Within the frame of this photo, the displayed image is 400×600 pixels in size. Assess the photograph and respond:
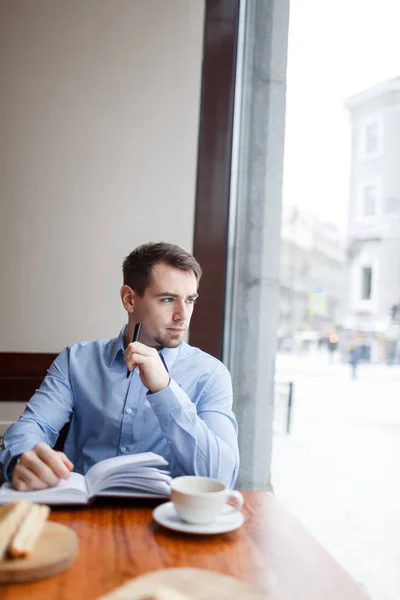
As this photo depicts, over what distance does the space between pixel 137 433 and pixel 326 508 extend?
82.8 inches

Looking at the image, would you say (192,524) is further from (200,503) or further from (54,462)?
(54,462)

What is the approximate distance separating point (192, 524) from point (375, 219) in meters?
1.67

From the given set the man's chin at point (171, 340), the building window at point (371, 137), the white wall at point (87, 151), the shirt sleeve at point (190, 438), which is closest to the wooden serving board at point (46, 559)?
the shirt sleeve at point (190, 438)

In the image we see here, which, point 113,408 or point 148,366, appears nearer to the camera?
point 148,366

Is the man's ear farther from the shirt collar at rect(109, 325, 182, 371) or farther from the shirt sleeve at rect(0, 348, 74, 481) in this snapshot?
the shirt sleeve at rect(0, 348, 74, 481)

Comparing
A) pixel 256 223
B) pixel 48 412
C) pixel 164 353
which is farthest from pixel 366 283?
pixel 48 412

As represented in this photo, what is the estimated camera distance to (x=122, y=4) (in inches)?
82.4

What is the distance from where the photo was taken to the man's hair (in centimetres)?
145

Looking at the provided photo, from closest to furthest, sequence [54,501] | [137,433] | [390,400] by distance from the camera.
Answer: [54,501]
[137,433]
[390,400]

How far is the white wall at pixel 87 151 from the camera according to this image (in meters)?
2.04

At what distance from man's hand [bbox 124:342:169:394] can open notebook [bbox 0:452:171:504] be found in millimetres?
178

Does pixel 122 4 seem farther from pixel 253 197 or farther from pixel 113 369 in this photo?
pixel 113 369

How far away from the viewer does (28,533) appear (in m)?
0.75

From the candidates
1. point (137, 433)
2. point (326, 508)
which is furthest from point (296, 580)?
point (326, 508)
